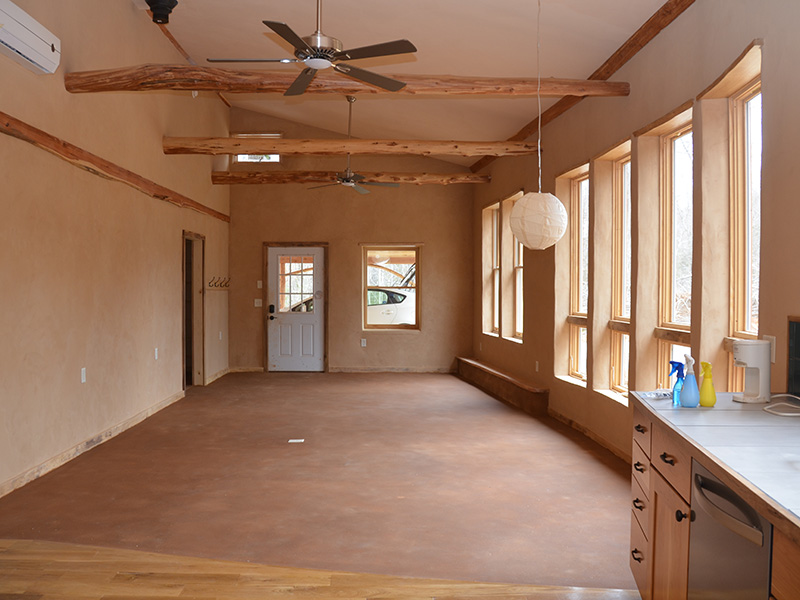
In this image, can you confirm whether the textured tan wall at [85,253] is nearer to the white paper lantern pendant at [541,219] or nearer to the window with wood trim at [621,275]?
the white paper lantern pendant at [541,219]

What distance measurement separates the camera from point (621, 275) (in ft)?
18.9

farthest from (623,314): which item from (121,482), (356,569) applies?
(121,482)

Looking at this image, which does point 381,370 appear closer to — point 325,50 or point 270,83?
point 270,83

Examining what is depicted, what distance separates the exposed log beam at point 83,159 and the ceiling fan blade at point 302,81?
171cm

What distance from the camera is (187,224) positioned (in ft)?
27.5

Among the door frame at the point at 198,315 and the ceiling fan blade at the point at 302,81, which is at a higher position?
the ceiling fan blade at the point at 302,81

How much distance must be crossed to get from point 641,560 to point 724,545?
971mm

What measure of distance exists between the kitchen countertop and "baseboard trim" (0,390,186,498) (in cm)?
388

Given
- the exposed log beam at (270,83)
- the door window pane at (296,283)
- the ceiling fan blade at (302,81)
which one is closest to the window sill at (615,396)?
the exposed log beam at (270,83)

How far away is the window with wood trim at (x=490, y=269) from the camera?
10000 millimetres

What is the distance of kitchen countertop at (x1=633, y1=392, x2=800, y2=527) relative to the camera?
1595 mm

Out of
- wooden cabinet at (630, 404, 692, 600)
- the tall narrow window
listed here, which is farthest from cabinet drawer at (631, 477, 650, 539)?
the tall narrow window

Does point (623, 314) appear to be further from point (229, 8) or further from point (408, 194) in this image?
point (408, 194)

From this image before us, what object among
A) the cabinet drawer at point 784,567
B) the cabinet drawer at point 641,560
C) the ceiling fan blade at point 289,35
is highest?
the ceiling fan blade at point 289,35
